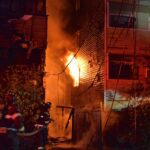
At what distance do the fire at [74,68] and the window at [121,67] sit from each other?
14.6 feet

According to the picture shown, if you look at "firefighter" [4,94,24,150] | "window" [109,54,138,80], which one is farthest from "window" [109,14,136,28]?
"firefighter" [4,94,24,150]

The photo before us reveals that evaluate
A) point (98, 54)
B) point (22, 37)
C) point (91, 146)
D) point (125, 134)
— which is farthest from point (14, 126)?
point (22, 37)

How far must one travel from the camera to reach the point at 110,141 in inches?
645

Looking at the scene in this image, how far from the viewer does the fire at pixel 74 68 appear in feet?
73.6

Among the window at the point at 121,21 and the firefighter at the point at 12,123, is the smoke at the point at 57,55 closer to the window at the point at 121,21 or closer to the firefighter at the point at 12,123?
the window at the point at 121,21

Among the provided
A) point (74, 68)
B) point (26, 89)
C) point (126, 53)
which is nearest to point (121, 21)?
point (126, 53)

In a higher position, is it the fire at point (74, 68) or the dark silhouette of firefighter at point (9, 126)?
the fire at point (74, 68)

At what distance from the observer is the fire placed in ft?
73.6

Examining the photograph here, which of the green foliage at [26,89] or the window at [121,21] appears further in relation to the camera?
the window at [121,21]

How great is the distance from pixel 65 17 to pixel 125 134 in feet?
37.0

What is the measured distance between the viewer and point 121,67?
717 inches

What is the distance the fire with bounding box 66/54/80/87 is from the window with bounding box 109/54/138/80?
4437 mm

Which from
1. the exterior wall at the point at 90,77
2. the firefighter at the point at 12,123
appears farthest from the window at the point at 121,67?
the firefighter at the point at 12,123

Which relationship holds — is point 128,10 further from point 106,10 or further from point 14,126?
point 14,126
